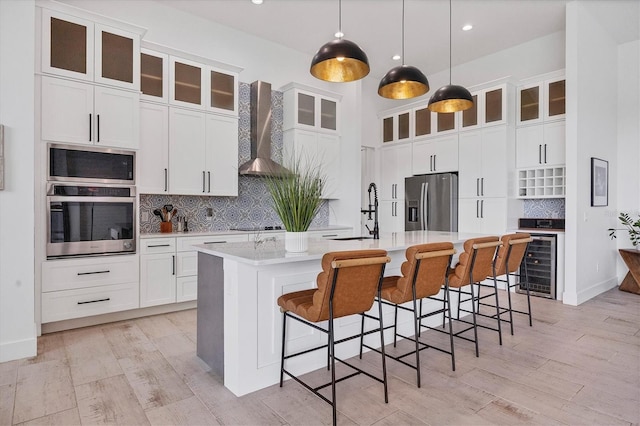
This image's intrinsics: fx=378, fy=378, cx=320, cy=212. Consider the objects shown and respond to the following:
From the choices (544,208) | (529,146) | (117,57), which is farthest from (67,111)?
(544,208)

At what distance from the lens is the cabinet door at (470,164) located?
5.74 metres

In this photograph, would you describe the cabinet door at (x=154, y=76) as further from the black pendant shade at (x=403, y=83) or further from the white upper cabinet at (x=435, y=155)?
the white upper cabinet at (x=435, y=155)

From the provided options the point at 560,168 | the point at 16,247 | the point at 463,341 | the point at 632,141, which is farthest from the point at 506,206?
the point at 16,247

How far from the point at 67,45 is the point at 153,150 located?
1.23m

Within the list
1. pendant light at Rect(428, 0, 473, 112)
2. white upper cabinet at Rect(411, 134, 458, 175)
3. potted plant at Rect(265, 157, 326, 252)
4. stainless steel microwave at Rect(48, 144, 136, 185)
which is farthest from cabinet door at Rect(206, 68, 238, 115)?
white upper cabinet at Rect(411, 134, 458, 175)

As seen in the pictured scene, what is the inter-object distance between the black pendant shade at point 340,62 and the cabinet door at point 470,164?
10.7ft

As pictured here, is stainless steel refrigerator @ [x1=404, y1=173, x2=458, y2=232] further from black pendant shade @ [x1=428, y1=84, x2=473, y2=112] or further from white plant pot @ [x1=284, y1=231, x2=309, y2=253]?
white plant pot @ [x1=284, y1=231, x2=309, y2=253]

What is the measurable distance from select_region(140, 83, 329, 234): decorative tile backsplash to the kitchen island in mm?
2125

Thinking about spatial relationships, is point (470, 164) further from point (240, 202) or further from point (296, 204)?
point (296, 204)

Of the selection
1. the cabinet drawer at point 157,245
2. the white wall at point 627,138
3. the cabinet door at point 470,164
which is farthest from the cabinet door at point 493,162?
the cabinet drawer at point 157,245

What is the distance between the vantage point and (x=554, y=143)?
5.18 meters

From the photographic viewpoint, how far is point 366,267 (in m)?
2.10

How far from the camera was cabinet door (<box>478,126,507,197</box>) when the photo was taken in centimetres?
543

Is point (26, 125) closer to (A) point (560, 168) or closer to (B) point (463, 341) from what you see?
(B) point (463, 341)
